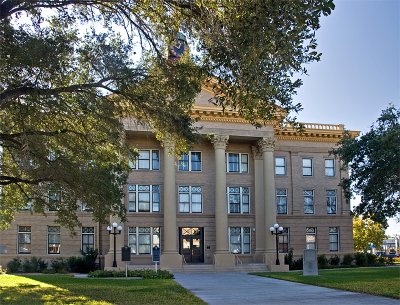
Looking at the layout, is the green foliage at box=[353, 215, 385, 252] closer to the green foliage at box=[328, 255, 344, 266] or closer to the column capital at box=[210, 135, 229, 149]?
the green foliage at box=[328, 255, 344, 266]

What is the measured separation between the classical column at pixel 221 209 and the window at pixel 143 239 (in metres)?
4.95

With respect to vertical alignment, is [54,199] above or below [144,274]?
above

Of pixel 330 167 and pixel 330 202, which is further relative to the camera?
pixel 330 167

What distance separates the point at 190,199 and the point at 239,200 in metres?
4.26

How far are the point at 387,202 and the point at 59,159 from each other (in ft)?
67.2

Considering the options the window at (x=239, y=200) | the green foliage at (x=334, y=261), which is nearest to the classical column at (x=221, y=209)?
the window at (x=239, y=200)

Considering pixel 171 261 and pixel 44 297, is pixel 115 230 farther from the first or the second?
pixel 44 297

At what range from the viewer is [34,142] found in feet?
58.8

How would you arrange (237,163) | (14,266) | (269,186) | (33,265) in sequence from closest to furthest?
1. (14,266)
2. (33,265)
3. (269,186)
4. (237,163)

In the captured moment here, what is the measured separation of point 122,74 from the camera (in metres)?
14.8

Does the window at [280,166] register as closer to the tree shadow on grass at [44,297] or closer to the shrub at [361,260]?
the shrub at [361,260]

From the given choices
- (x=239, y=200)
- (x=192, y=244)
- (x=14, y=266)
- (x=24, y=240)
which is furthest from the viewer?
(x=239, y=200)

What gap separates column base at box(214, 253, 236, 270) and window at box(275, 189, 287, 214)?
320 inches

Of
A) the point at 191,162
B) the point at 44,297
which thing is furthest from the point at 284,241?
the point at 44,297
